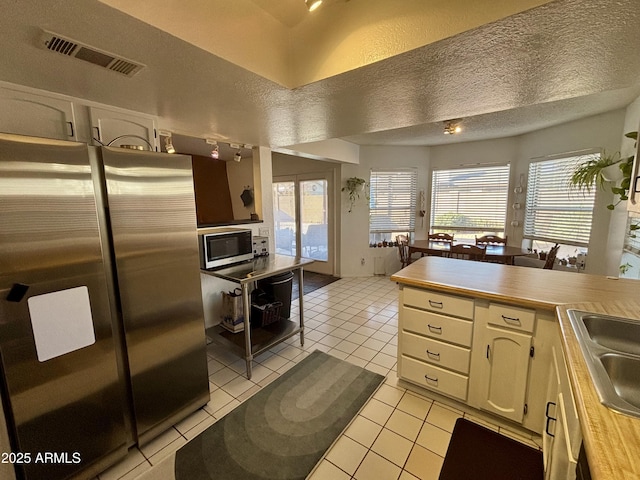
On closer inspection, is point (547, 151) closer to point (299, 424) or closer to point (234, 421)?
point (299, 424)

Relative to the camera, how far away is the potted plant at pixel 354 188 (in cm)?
492

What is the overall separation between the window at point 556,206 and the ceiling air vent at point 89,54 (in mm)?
4637

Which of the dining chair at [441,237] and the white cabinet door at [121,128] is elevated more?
the white cabinet door at [121,128]

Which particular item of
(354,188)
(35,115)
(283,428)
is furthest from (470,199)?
(35,115)

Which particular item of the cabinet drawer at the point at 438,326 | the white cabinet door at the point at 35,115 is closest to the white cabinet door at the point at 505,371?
the cabinet drawer at the point at 438,326

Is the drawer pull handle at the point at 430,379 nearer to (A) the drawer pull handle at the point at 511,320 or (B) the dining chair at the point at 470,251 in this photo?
(A) the drawer pull handle at the point at 511,320

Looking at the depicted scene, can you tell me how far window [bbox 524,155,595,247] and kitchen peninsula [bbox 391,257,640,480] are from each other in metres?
2.01

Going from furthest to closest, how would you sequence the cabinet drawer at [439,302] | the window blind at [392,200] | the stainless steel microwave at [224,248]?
the window blind at [392,200] < the stainless steel microwave at [224,248] < the cabinet drawer at [439,302]

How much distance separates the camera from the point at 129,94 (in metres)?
1.67

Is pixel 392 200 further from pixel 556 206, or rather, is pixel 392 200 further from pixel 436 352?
pixel 436 352

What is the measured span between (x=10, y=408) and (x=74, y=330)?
357mm

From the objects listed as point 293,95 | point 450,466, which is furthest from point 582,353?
point 293,95

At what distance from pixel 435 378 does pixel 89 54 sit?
2.76 m

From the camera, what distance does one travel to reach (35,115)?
5.19ft
